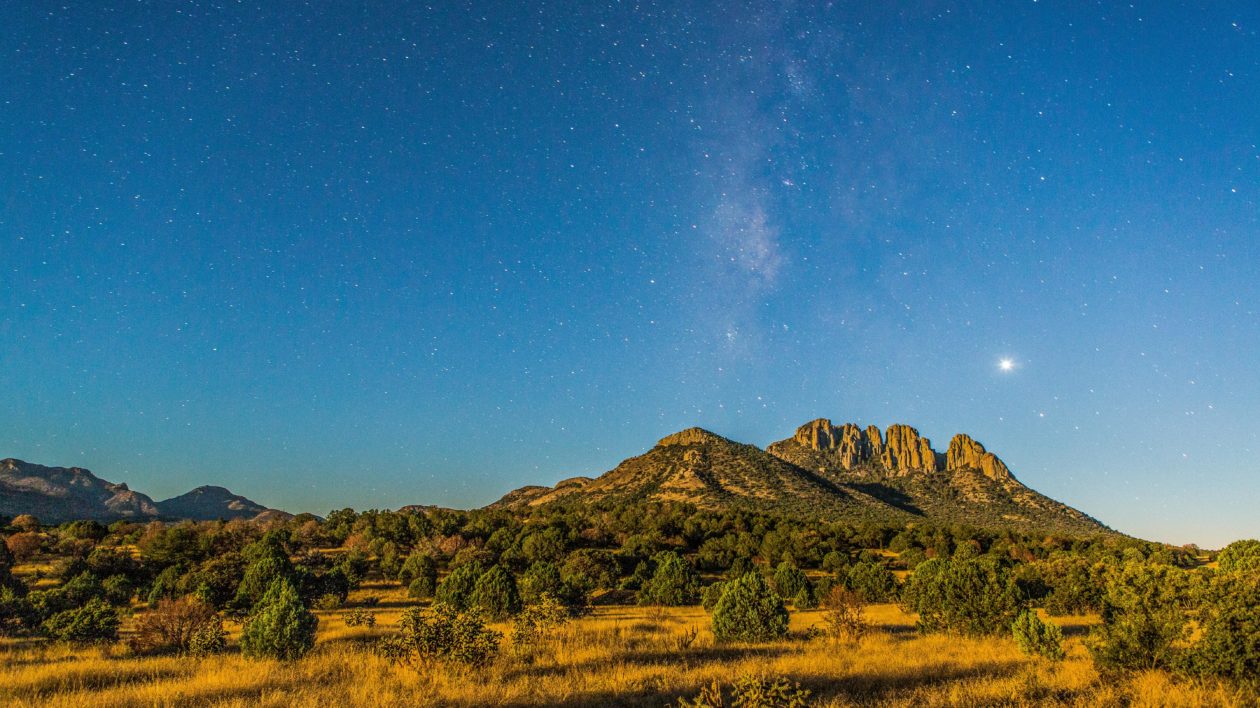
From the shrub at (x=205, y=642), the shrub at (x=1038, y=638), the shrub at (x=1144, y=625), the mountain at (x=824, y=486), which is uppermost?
the mountain at (x=824, y=486)

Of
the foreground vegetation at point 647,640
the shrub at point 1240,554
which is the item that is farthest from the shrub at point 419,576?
the shrub at point 1240,554

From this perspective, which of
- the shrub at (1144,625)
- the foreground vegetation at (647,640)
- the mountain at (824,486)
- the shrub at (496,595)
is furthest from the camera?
the mountain at (824,486)

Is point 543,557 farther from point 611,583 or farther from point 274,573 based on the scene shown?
point 274,573

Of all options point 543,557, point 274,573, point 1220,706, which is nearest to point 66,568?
point 274,573

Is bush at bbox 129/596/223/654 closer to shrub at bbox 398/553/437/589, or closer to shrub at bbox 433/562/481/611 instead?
shrub at bbox 433/562/481/611

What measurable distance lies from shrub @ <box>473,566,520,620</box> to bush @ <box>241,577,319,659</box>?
37.1ft

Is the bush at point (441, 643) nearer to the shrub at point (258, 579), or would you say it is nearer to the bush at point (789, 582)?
the shrub at point (258, 579)

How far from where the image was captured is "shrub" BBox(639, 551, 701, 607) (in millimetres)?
33781

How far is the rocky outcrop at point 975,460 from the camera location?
170 meters

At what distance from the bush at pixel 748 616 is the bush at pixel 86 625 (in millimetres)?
20838

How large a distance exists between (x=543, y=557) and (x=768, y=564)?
19.8 metres

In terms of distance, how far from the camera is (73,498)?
514 feet

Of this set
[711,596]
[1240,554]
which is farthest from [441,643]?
[1240,554]

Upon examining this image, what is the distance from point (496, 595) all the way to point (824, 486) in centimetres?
11600
